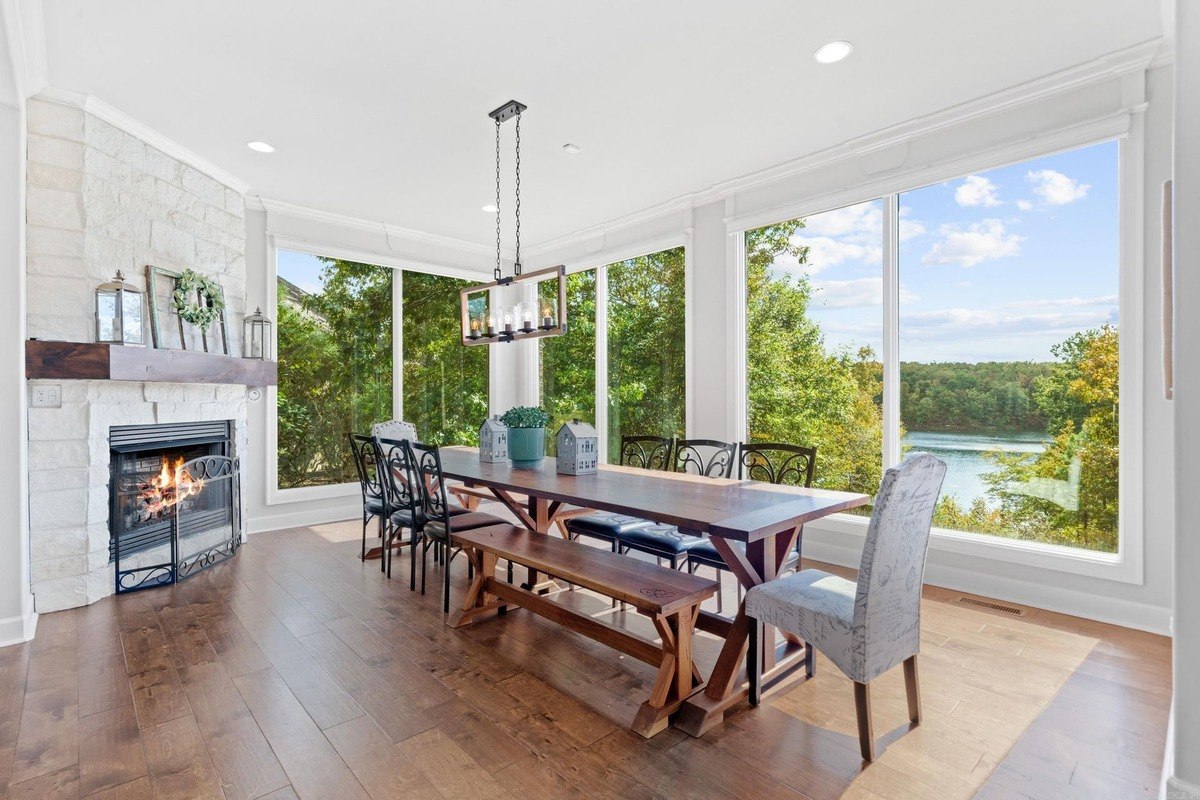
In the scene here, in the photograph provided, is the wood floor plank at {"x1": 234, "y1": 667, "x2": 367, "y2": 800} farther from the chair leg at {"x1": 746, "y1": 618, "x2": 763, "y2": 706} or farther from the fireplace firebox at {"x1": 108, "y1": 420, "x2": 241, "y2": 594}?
the fireplace firebox at {"x1": 108, "y1": 420, "x2": 241, "y2": 594}

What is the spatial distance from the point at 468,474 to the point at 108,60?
2.72 metres

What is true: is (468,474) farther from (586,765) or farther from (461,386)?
(461,386)

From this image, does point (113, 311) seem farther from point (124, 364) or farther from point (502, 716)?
point (502, 716)

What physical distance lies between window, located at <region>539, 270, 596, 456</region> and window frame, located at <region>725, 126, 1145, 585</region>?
241 centimetres

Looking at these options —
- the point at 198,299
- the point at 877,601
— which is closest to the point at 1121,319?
the point at 877,601

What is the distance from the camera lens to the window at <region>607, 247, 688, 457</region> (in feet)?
16.9

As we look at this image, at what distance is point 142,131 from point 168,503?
2349 millimetres

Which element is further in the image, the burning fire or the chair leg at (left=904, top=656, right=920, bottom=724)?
A: the burning fire

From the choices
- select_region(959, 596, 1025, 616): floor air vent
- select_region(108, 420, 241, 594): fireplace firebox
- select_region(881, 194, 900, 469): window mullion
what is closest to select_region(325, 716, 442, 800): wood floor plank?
select_region(108, 420, 241, 594): fireplace firebox

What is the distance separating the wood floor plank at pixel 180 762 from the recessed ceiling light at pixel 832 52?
3.72 meters

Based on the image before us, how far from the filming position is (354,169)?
421 centimetres

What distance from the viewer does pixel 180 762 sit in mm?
1873

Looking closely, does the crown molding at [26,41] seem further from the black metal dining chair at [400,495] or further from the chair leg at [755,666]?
the chair leg at [755,666]

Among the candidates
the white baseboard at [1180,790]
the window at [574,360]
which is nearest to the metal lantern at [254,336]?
the window at [574,360]
